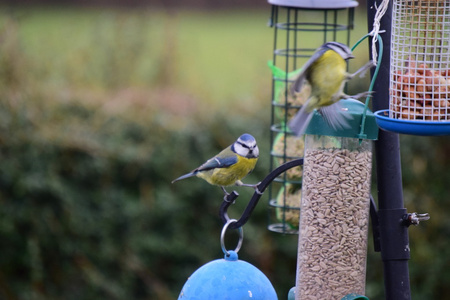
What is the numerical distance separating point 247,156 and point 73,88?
9.83 feet

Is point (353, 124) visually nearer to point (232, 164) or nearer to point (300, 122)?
point (300, 122)

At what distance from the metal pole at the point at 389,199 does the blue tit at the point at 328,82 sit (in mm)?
156

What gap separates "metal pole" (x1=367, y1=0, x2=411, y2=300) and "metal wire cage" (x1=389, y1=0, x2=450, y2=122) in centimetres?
6

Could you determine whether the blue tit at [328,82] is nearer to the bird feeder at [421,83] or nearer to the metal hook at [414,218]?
the bird feeder at [421,83]

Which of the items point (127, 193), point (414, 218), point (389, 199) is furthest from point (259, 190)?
point (127, 193)

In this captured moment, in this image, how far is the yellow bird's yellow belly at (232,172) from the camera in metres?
3.96

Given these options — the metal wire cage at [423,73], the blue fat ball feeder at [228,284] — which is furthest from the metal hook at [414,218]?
the blue fat ball feeder at [228,284]

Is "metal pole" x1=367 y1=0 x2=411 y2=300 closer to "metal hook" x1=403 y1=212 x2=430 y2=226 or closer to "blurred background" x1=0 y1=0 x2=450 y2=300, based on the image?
"metal hook" x1=403 y1=212 x2=430 y2=226

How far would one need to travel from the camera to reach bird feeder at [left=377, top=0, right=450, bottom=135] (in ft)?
8.00

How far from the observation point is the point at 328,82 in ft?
9.34

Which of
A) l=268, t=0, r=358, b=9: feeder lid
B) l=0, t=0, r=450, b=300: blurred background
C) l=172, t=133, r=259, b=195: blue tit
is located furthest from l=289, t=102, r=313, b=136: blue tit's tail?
l=0, t=0, r=450, b=300: blurred background

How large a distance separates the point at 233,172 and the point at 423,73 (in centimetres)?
163

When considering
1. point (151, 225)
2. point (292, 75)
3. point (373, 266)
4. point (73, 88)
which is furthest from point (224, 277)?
point (73, 88)

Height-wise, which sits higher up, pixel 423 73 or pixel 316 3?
pixel 316 3
